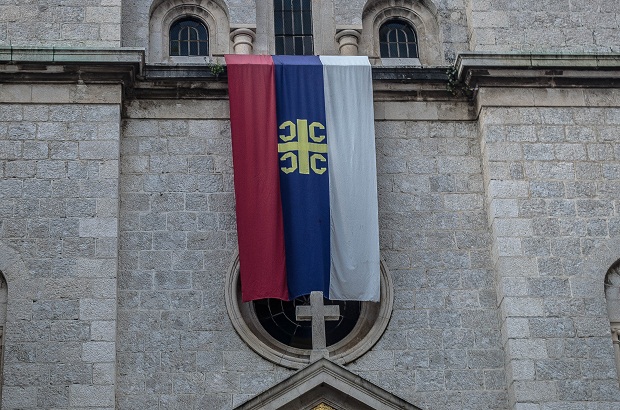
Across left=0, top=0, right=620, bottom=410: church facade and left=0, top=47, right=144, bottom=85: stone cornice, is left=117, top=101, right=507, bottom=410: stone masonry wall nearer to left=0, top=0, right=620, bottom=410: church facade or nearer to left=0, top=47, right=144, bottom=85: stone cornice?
left=0, top=0, right=620, bottom=410: church facade

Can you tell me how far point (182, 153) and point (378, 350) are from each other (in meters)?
3.81

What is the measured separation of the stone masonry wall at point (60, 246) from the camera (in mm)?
17578

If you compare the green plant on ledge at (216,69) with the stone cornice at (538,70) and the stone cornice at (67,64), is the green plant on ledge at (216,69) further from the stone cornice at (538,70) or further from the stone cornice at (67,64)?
the stone cornice at (538,70)

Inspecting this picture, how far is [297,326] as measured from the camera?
1891 centimetres

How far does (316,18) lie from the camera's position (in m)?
20.9

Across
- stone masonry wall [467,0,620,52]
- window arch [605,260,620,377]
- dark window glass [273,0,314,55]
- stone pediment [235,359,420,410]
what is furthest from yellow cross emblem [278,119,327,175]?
window arch [605,260,620,377]

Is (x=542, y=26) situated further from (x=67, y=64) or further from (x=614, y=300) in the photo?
(x=67, y=64)

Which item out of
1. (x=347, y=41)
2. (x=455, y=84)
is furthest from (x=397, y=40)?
(x=455, y=84)

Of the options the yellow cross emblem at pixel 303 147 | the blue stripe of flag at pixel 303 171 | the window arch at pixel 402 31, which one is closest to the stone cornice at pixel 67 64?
the blue stripe of flag at pixel 303 171

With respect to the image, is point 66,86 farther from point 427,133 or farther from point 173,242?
point 427,133

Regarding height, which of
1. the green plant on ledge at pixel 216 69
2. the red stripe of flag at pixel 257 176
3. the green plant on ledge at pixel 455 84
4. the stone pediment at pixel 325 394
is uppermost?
the green plant on ledge at pixel 216 69

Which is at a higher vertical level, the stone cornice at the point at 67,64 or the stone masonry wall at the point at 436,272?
the stone cornice at the point at 67,64

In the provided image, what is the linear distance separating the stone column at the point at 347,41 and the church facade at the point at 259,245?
3 cm

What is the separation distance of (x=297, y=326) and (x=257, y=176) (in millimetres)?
2057
